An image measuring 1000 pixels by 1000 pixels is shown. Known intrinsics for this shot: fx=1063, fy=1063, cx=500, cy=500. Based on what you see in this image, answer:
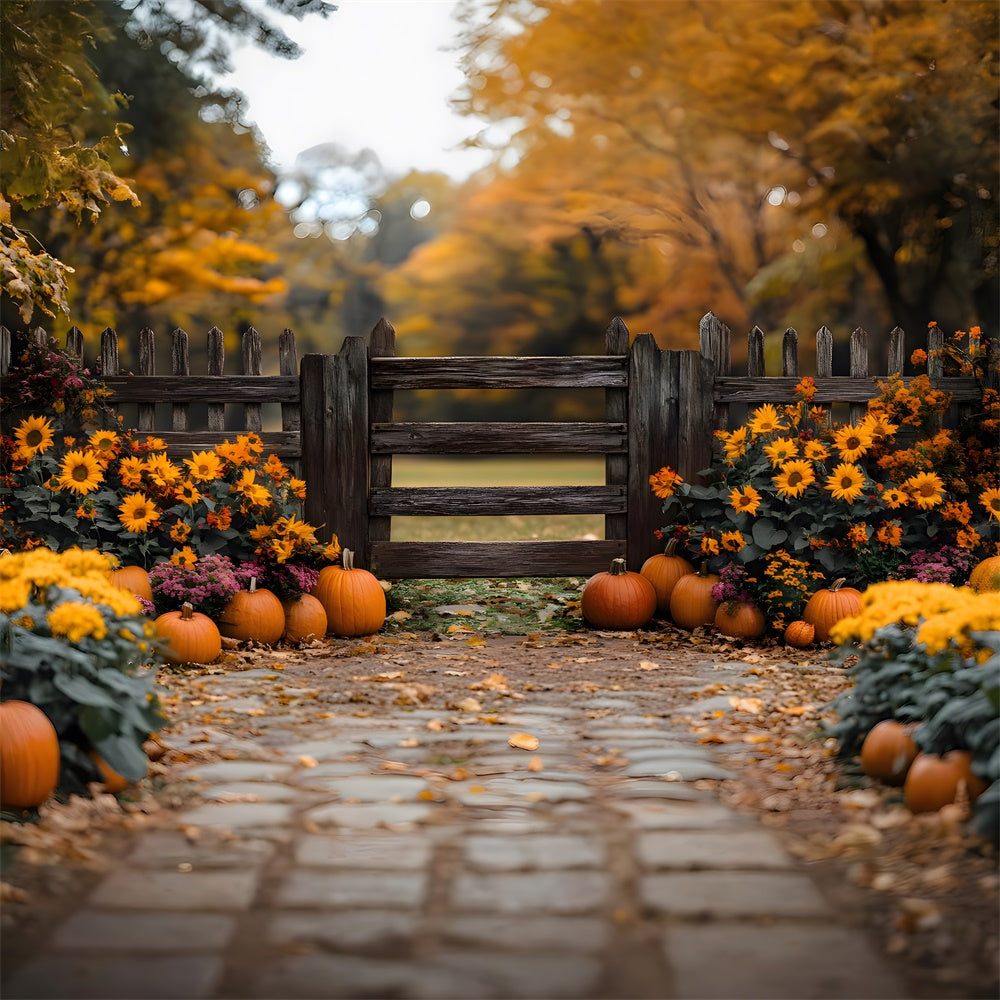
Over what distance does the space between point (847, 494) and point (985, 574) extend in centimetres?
84

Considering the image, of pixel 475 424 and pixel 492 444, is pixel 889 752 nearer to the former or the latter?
pixel 492 444

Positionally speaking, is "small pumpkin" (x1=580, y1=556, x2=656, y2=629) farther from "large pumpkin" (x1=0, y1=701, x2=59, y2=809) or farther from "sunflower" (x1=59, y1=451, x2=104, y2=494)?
"large pumpkin" (x1=0, y1=701, x2=59, y2=809)

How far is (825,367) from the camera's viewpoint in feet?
21.1

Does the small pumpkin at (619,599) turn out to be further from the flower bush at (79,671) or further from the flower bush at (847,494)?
the flower bush at (79,671)

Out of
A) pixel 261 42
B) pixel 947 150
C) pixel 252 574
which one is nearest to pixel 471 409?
pixel 947 150

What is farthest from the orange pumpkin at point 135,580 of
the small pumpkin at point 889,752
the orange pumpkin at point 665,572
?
the small pumpkin at point 889,752

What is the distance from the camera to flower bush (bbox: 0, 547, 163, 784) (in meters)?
2.86

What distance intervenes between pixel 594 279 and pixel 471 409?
13.1ft

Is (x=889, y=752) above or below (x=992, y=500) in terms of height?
below

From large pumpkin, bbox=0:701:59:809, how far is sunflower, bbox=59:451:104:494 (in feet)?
10.2

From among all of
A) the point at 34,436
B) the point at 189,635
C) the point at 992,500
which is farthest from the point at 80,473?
the point at 992,500

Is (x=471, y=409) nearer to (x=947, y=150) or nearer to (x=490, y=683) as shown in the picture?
(x=947, y=150)

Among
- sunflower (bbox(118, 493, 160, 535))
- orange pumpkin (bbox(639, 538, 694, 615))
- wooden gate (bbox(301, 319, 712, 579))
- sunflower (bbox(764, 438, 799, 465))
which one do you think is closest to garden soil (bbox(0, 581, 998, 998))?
orange pumpkin (bbox(639, 538, 694, 615))

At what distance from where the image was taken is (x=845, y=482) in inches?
225
